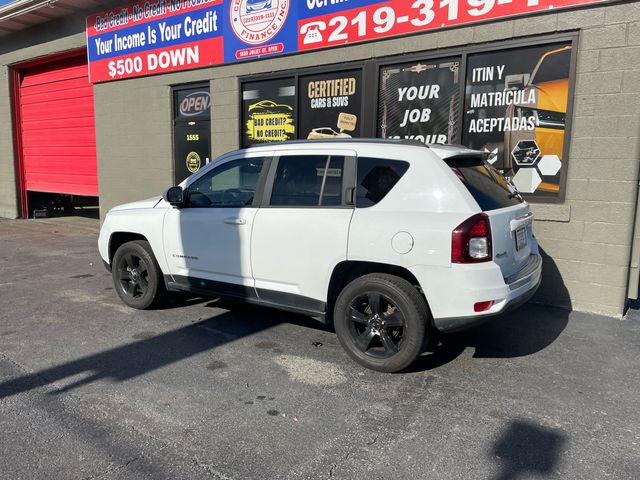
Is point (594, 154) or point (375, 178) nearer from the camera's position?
point (375, 178)

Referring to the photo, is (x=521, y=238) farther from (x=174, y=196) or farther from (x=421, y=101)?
(x=421, y=101)

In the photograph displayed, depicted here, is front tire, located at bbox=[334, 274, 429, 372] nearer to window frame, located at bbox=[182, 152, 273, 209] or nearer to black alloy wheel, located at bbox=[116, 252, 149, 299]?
window frame, located at bbox=[182, 152, 273, 209]

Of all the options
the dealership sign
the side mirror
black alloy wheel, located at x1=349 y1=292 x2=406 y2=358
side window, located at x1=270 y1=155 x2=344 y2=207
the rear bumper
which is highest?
the dealership sign

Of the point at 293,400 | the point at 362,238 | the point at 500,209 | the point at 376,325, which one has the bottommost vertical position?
the point at 293,400

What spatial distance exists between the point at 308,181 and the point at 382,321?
1401 millimetres

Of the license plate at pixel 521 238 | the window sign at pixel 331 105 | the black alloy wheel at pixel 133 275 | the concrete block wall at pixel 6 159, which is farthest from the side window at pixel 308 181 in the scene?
the concrete block wall at pixel 6 159

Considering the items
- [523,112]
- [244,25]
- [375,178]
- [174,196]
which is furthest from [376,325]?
[244,25]

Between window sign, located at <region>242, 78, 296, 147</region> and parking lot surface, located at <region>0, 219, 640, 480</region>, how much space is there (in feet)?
12.9

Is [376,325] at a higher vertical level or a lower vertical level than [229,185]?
lower

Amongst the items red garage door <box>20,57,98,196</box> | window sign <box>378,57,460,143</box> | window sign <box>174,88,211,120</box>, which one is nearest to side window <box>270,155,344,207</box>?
window sign <box>378,57,460,143</box>

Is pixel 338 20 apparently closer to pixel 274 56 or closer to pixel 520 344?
pixel 274 56

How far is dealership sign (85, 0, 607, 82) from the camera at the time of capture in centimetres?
686

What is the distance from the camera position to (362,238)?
164 inches

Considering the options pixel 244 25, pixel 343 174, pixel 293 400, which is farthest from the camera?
pixel 244 25
